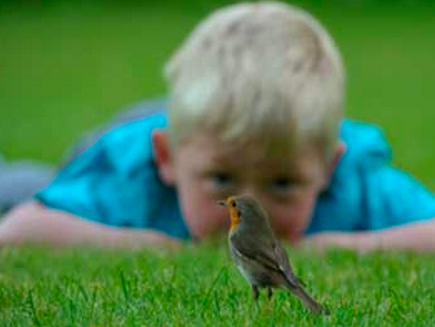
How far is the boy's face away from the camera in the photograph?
7441 millimetres

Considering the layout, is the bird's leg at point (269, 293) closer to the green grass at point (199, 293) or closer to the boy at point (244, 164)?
the green grass at point (199, 293)

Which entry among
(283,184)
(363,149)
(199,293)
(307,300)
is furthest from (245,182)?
(307,300)

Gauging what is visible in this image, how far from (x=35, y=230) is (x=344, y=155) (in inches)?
72.5

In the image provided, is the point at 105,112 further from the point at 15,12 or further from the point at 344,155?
the point at 15,12

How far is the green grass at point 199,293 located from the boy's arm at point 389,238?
1.19 metres

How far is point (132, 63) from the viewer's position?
20.4 meters

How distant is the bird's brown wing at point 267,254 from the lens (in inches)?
172

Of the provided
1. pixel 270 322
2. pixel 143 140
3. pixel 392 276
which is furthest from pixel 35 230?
pixel 270 322

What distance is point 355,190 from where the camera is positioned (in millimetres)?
8539

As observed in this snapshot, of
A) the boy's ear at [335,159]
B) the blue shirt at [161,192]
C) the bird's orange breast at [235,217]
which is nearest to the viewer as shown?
the bird's orange breast at [235,217]

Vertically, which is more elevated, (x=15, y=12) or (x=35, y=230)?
(x=15, y=12)

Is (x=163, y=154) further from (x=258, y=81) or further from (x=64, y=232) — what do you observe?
(x=258, y=81)

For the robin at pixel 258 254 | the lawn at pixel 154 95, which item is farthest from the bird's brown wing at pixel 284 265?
the lawn at pixel 154 95

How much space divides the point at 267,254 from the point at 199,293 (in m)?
0.47
